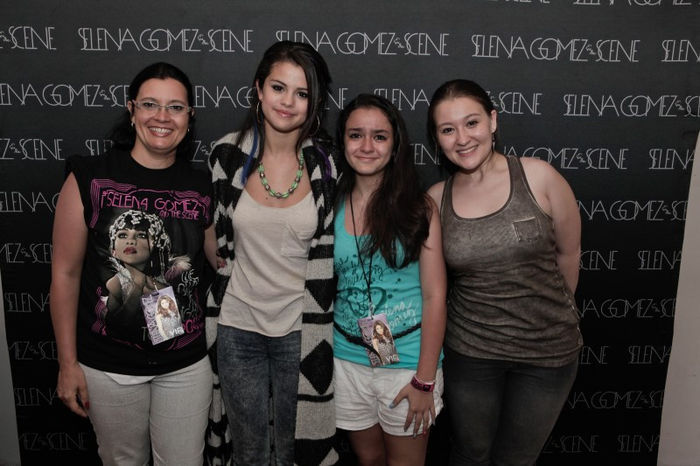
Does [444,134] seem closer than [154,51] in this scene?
Yes

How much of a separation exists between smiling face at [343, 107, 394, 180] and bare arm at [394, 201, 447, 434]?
0.26 meters

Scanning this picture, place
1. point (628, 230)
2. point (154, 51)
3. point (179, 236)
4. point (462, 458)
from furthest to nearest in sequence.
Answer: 1. point (628, 230)
2. point (154, 51)
3. point (462, 458)
4. point (179, 236)

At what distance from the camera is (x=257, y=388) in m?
1.83

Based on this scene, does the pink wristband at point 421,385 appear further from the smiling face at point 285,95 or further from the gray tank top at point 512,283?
the smiling face at point 285,95

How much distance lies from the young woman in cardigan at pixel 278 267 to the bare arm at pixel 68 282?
17.0 inches

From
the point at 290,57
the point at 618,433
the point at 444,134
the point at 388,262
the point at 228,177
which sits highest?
the point at 290,57

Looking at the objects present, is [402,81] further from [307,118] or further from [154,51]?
[154,51]

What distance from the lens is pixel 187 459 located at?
6.08 ft

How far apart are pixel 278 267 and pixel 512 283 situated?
2.54 ft

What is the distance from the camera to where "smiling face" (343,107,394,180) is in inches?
71.2

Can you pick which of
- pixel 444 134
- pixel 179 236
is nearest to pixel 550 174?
pixel 444 134

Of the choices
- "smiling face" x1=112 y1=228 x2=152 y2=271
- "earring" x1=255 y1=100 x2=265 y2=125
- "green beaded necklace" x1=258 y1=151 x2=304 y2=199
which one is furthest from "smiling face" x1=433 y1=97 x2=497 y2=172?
"smiling face" x1=112 y1=228 x2=152 y2=271

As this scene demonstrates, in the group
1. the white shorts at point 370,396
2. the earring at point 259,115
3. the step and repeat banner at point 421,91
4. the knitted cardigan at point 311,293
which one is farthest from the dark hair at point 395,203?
the step and repeat banner at point 421,91

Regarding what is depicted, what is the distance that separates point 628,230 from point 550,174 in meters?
0.89
